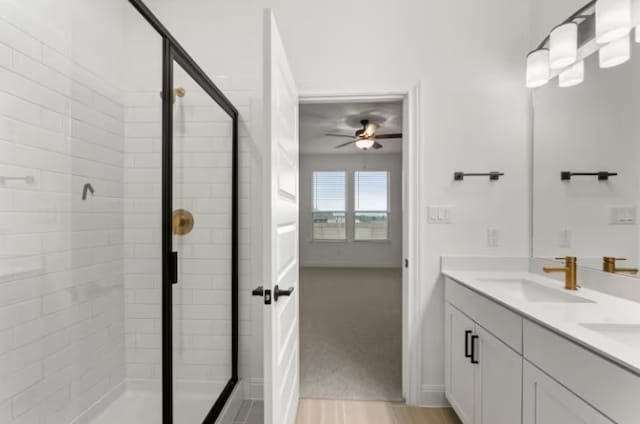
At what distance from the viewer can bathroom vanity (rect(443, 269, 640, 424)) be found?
2.73ft

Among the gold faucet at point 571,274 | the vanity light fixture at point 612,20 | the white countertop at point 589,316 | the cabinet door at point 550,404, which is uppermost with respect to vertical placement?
the vanity light fixture at point 612,20

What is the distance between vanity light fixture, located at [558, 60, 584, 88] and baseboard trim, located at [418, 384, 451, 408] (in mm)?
1976

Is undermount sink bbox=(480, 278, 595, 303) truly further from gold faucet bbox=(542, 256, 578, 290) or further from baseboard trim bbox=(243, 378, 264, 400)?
baseboard trim bbox=(243, 378, 264, 400)

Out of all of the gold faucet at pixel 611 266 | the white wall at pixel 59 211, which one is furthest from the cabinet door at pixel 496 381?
the white wall at pixel 59 211

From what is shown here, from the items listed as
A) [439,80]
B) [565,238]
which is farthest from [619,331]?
[439,80]

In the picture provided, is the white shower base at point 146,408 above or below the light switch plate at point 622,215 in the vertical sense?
below

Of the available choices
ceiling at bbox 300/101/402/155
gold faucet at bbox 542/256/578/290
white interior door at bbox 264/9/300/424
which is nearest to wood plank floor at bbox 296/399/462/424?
white interior door at bbox 264/9/300/424

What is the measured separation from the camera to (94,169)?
1.59 meters

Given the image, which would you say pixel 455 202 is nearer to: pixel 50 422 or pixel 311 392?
pixel 311 392

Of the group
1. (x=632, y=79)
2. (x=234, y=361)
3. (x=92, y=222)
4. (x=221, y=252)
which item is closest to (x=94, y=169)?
(x=92, y=222)

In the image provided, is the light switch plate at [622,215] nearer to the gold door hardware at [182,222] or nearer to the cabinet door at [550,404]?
the cabinet door at [550,404]

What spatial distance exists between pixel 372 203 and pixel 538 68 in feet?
17.4

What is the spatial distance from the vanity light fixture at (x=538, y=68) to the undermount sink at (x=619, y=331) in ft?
4.47

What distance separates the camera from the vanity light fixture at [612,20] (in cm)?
128
